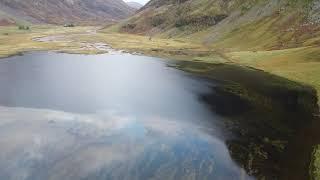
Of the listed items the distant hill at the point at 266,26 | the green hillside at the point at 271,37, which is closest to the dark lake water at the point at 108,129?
the green hillside at the point at 271,37

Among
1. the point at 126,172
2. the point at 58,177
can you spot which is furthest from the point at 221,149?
the point at 58,177

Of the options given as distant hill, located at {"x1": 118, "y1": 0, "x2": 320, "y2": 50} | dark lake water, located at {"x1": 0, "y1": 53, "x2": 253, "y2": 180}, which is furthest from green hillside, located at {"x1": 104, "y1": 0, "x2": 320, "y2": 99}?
dark lake water, located at {"x1": 0, "y1": 53, "x2": 253, "y2": 180}

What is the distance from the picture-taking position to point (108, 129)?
50594 millimetres

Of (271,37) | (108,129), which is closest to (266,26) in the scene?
(271,37)

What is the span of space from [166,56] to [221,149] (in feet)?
295

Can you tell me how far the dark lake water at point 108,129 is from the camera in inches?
1501

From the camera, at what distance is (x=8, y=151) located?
41062 millimetres

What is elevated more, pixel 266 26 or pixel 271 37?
pixel 266 26

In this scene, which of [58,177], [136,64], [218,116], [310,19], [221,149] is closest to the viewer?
[58,177]

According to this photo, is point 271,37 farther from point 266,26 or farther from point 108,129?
point 108,129

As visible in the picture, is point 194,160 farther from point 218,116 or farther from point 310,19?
point 310,19

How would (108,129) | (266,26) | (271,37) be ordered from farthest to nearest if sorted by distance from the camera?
(266,26)
(271,37)
(108,129)

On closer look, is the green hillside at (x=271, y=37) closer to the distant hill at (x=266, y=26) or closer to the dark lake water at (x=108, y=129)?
the distant hill at (x=266, y=26)

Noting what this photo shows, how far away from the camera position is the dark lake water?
38125 mm
